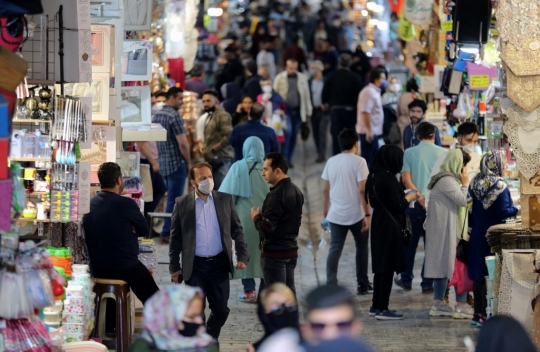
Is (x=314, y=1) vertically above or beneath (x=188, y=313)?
above

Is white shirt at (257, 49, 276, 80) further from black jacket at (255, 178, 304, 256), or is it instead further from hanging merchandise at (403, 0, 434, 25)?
black jacket at (255, 178, 304, 256)

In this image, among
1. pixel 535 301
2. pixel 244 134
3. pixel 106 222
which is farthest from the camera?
pixel 244 134

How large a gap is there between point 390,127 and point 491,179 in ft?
26.6

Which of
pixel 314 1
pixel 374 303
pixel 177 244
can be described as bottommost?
pixel 374 303

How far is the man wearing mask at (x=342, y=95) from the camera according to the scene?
19.8m

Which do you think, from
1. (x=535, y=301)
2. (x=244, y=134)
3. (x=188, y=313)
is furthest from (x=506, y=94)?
(x=244, y=134)

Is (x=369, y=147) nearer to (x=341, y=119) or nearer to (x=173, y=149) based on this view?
(x=341, y=119)

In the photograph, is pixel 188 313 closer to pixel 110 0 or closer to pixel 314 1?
pixel 110 0

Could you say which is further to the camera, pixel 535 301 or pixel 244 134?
A: pixel 244 134

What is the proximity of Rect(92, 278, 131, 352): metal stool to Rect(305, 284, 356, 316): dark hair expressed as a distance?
428cm

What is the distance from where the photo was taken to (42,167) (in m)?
9.20

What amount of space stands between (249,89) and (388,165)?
9.23 meters

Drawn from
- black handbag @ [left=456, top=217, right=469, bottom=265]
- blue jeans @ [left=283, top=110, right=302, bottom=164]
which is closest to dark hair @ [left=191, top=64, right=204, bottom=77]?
blue jeans @ [left=283, top=110, right=302, bottom=164]

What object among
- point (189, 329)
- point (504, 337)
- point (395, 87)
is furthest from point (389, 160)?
point (395, 87)
